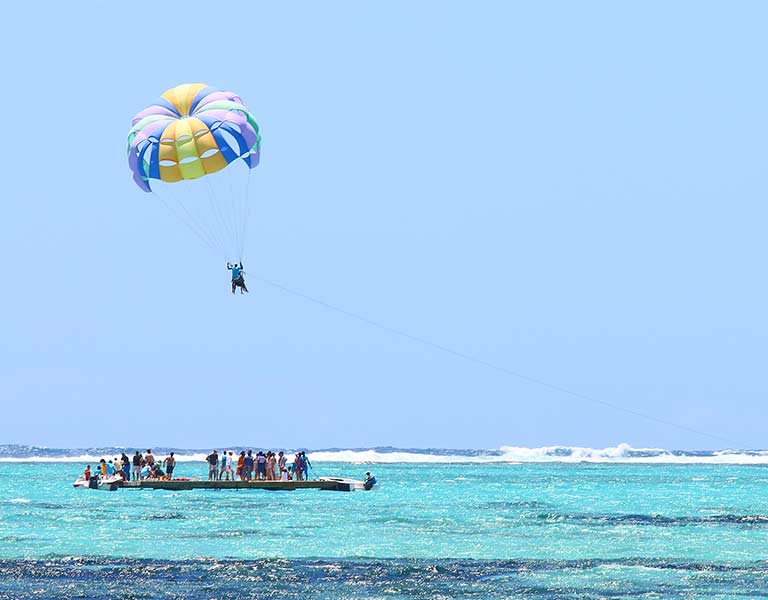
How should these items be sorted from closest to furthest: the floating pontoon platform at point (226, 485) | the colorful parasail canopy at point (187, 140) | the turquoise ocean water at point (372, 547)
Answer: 1. the turquoise ocean water at point (372, 547)
2. the colorful parasail canopy at point (187, 140)
3. the floating pontoon platform at point (226, 485)

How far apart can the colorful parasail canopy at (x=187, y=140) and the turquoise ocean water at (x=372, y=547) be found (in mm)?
9286

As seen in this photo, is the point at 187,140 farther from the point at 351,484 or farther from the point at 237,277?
the point at 351,484

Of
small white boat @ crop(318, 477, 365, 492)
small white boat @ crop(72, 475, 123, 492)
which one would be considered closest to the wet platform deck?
small white boat @ crop(318, 477, 365, 492)

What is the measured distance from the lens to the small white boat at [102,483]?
47.9m

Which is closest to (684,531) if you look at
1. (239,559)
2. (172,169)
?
(239,559)

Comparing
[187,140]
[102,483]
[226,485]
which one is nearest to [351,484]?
[226,485]

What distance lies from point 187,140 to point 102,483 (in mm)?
19877

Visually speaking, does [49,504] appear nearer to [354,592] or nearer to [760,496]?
[354,592]

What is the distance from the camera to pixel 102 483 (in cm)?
4919

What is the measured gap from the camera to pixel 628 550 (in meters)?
28.0

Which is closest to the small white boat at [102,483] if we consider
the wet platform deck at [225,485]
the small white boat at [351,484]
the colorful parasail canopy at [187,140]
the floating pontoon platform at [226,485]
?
the floating pontoon platform at [226,485]

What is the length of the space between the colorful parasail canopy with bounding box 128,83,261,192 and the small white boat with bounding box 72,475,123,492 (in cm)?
1684

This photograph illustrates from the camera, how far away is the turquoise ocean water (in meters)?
22.1

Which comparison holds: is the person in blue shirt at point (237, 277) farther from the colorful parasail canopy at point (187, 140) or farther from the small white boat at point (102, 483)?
the small white boat at point (102, 483)
